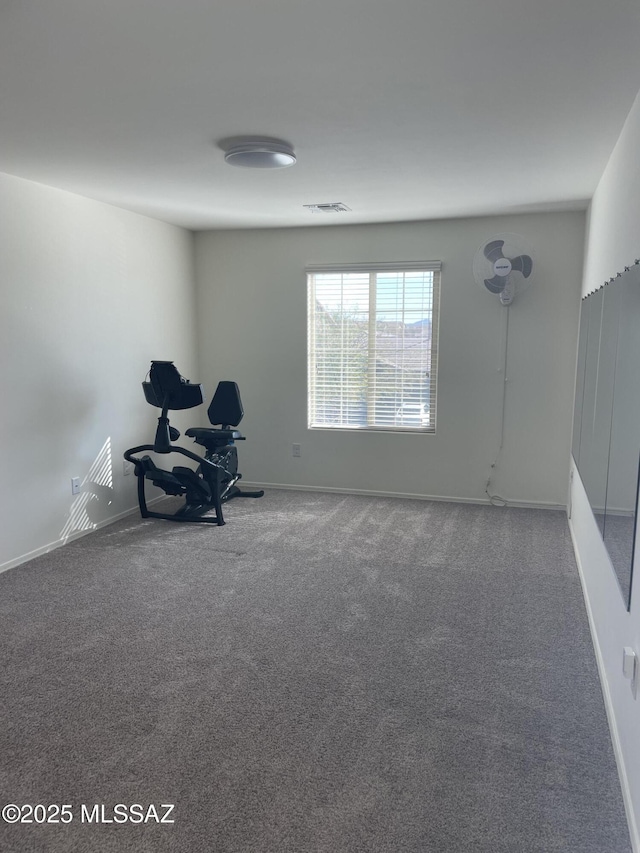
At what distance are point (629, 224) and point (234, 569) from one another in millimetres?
2815

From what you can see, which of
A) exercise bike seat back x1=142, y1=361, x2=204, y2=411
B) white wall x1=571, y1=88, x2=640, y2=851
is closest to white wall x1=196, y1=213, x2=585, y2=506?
white wall x1=571, y1=88, x2=640, y2=851

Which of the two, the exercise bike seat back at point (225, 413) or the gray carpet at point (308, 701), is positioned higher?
the exercise bike seat back at point (225, 413)

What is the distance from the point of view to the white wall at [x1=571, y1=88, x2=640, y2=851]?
1.88m

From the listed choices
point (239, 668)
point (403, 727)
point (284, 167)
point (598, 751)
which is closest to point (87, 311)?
point (284, 167)

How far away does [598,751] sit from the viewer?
2150mm

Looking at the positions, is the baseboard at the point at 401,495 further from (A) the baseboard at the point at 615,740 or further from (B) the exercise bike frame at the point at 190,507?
(A) the baseboard at the point at 615,740

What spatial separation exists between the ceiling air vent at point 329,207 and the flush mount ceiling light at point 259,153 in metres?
1.27

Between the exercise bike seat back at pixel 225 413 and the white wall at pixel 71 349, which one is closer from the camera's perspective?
the white wall at pixel 71 349

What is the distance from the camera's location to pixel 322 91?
7.62 feet

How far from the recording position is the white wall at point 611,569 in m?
1.88

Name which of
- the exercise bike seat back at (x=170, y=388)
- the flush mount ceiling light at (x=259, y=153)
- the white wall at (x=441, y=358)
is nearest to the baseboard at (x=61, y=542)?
the exercise bike seat back at (x=170, y=388)

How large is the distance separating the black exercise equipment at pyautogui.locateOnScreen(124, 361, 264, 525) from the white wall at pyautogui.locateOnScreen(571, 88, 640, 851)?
2.69 metres

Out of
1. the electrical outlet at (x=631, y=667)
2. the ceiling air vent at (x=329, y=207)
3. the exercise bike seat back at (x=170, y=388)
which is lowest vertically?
the electrical outlet at (x=631, y=667)

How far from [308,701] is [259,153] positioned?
2552mm
